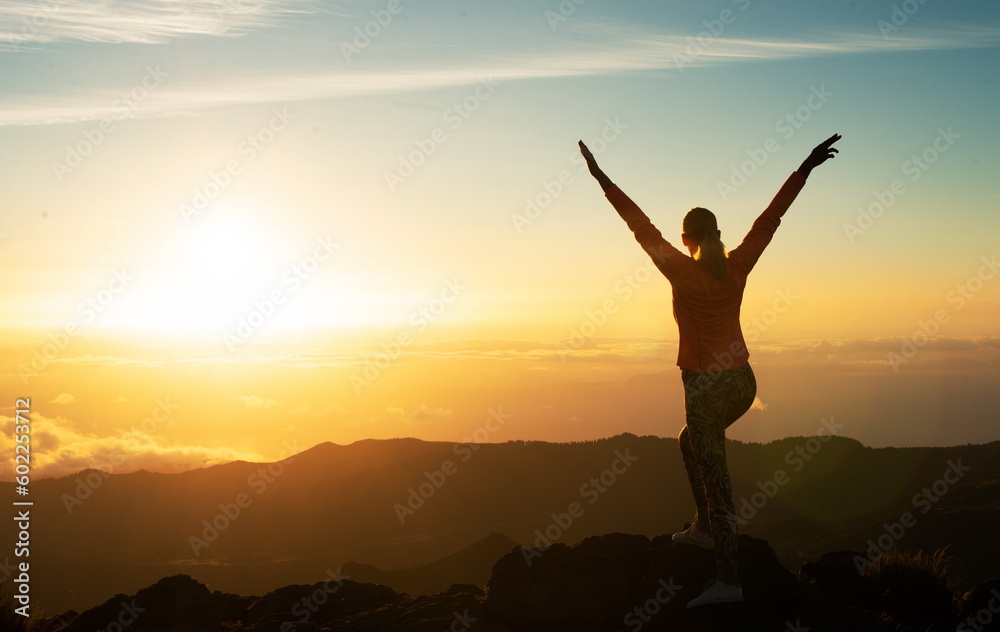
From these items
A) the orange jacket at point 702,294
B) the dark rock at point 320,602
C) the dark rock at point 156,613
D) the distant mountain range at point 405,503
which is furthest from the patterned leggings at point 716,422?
the distant mountain range at point 405,503

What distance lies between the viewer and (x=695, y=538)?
25.6 feet

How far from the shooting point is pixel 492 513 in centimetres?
7481

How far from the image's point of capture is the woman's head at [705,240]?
6.18 metres

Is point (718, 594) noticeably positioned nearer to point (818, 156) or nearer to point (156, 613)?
point (818, 156)

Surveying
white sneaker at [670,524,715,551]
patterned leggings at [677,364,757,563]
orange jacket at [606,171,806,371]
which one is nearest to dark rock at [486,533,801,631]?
white sneaker at [670,524,715,551]

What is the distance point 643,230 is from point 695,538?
3.25 metres

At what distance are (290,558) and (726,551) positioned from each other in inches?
2624

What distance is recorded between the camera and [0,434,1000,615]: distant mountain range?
59981mm

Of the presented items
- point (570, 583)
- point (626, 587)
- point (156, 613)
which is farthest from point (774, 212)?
point (156, 613)

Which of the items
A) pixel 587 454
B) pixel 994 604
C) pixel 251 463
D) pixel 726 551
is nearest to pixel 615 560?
pixel 726 551

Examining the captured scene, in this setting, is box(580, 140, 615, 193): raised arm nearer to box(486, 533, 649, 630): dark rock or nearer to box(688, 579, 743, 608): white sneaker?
box(688, 579, 743, 608): white sneaker

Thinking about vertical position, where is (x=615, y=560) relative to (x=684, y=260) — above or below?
below

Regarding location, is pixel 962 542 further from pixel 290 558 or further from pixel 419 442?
pixel 419 442

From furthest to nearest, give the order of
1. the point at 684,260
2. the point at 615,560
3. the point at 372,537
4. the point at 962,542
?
the point at 372,537 < the point at 962,542 < the point at 615,560 < the point at 684,260
